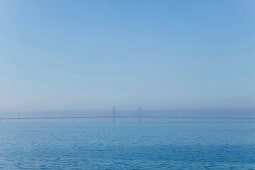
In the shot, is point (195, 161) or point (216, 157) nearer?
point (195, 161)

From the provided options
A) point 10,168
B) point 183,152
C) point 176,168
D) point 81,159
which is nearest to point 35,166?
point 10,168

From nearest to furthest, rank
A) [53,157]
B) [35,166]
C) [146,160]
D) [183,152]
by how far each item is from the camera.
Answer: [35,166]
[146,160]
[53,157]
[183,152]

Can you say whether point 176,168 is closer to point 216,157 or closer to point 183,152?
point 216,157

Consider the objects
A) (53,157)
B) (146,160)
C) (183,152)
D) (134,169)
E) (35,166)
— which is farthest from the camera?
(183,152)

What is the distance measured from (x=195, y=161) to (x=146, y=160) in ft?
13.8

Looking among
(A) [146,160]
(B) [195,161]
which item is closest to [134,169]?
(A) [146,160]

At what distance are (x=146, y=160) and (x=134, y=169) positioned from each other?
499cm

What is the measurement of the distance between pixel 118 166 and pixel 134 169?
2.06 meters

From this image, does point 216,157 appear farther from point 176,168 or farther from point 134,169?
point 134,169

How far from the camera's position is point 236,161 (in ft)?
114

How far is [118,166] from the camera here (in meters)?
31.0

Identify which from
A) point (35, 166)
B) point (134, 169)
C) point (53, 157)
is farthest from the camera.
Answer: point (53, 157)

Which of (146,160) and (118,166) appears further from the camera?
(146,160)

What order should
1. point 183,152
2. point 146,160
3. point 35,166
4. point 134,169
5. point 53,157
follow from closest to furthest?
point 134,169, point 35,166, point 146,160, point 53,157, point 183,152
